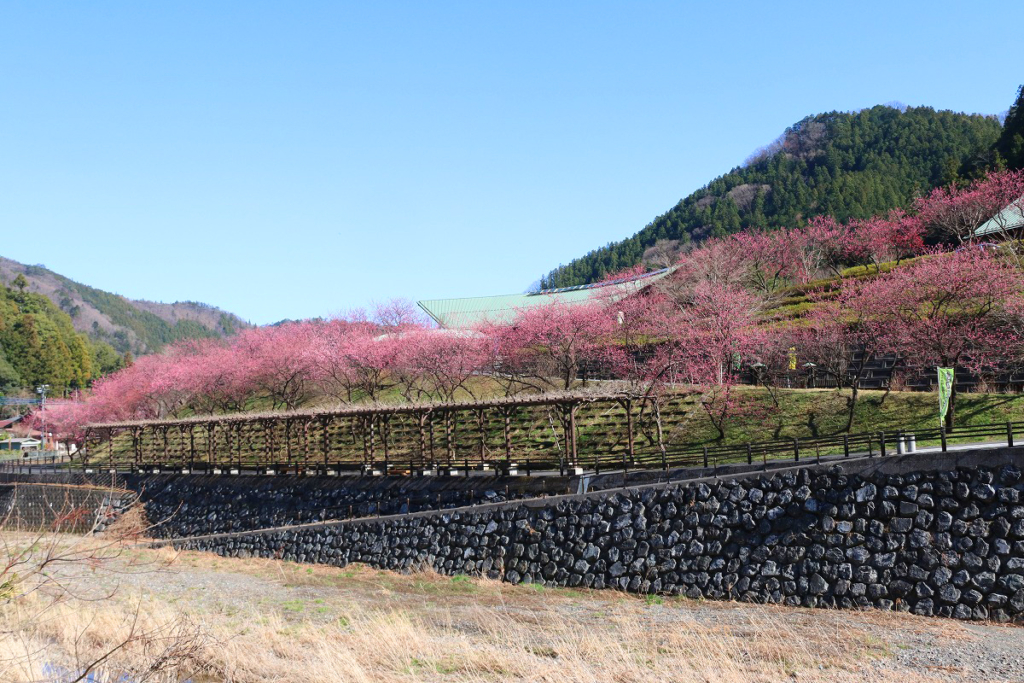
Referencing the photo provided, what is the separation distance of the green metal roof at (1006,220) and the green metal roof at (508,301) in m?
19.0

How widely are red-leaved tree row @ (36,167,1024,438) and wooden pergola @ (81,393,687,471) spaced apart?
2.26 metres

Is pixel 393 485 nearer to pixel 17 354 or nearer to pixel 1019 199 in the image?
pixel 1019 199

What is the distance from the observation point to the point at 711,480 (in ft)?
61.7

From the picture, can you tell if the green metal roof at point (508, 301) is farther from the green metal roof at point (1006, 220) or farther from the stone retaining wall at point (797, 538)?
the stone retaining wall at point (797, 538)

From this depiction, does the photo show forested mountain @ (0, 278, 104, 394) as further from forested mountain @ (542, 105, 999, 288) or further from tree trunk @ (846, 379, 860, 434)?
tree trunk @ (846, 379, 860, 434)

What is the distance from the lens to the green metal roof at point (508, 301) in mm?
56344

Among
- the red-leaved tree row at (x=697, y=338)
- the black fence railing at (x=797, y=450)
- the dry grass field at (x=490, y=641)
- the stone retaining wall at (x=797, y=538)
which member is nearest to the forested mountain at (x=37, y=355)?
the red-leaved tree row at (x=697, y=338)

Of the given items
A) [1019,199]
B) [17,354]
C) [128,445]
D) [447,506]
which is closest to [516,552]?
[447,506]

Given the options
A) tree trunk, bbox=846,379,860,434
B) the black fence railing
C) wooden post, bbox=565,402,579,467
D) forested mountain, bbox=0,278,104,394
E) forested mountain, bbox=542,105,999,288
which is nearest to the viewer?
the black fence railing

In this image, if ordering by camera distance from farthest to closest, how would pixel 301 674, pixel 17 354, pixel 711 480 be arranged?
pixel 17 354, pixel 711 480, pixel 301 674

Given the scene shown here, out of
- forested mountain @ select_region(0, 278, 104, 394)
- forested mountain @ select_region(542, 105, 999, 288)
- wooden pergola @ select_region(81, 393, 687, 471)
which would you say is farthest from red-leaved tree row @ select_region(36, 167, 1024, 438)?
forested mountain @ select_region(0, 278, 104, 394)

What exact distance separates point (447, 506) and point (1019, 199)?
141ft

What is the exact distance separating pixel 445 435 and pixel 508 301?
92.5 feet

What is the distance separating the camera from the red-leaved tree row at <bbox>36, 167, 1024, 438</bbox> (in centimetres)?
3150
